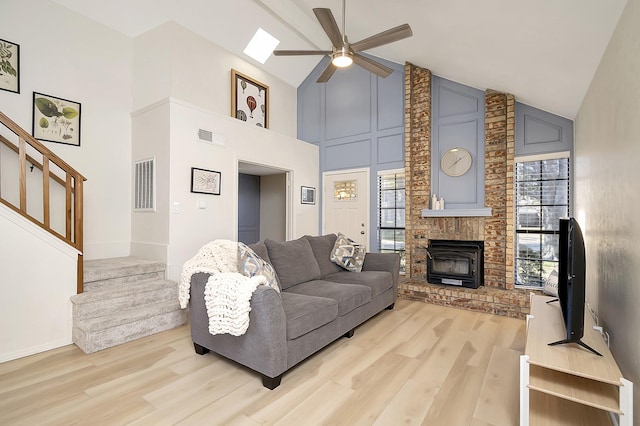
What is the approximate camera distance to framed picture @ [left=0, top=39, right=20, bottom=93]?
343 cm

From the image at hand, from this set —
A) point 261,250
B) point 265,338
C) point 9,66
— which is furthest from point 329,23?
point 9,66

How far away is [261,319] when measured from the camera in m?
2.13

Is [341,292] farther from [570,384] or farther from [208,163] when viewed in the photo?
[208,163]

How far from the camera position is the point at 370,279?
3537mm

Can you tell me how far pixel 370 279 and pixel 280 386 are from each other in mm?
1656

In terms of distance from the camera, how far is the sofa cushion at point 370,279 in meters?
3.48

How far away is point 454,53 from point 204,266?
3809mm

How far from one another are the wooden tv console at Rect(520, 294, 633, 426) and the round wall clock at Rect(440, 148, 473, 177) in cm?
301

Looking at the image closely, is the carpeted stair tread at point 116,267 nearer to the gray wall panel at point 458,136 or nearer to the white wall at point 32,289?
the white wall at point 32,289

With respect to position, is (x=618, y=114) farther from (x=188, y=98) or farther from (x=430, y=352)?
(x=188, y=98)

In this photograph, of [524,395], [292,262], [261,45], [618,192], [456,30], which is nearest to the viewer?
[524,395]

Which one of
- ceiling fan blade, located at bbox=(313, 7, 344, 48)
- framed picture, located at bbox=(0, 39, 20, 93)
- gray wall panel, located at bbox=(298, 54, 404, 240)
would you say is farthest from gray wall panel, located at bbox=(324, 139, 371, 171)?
framed picture, located at bbox=(0, 39, 20, 93)

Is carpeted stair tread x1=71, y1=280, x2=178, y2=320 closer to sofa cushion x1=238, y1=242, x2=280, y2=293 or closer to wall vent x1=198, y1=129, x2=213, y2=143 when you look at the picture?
sofa cushion x1=238, y1=242, x2=280, y2=293

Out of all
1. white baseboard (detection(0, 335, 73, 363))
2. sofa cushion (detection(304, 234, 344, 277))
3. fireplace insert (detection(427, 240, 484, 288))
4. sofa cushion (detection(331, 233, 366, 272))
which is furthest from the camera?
fireplace insert (detection(427, 240, 484, 288))
